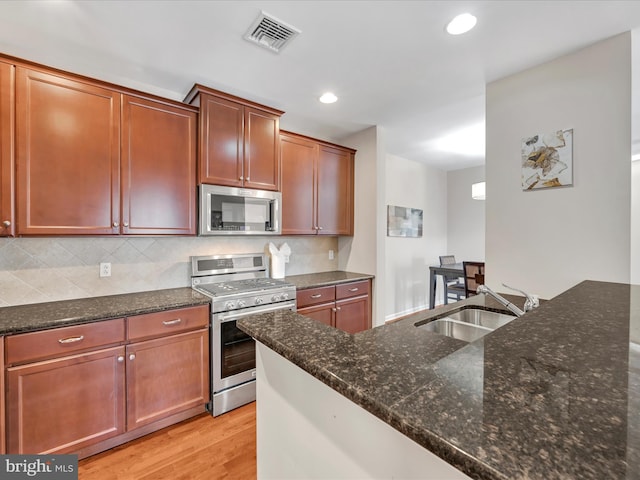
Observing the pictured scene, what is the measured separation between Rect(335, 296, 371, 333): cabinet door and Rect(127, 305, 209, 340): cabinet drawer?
136cm

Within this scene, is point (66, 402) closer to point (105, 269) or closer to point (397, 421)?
point (105, 269)

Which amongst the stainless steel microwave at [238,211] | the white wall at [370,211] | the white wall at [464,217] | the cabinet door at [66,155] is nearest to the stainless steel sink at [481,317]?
the white wall at [370,211]

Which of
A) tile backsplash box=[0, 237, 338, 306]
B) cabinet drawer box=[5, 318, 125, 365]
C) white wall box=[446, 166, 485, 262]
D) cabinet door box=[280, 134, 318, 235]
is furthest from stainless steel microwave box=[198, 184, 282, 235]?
white wall box=[446, 166, 485, 262]

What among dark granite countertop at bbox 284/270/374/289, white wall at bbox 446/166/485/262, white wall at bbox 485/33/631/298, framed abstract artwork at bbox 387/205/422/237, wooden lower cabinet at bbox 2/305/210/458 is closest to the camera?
wooden lower cabinet at bbox 2/305/210/458

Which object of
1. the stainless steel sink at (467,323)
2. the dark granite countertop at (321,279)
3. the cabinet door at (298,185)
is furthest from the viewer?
the cabinet door at (298,185)

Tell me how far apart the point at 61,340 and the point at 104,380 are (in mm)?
349

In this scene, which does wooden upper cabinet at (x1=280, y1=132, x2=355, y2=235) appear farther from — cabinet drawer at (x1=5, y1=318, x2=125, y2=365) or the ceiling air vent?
cabinet drawer at (x1=5, y1=318, x2=125, y2=365)

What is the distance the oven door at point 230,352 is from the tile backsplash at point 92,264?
0.66 metres

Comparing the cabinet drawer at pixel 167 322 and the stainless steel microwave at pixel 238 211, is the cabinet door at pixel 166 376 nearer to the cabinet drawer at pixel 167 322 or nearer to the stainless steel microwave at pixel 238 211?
the cabinet drawer at pixel 167 322

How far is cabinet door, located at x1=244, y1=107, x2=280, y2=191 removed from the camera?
8.35ft

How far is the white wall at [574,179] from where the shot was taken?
179cm

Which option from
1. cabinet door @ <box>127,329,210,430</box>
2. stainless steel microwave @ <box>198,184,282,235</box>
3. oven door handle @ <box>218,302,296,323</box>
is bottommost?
cabinet door @ <box>127,329,210,430</box>

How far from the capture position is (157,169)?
2154mm

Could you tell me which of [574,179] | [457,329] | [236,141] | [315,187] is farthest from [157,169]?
[574,179]
